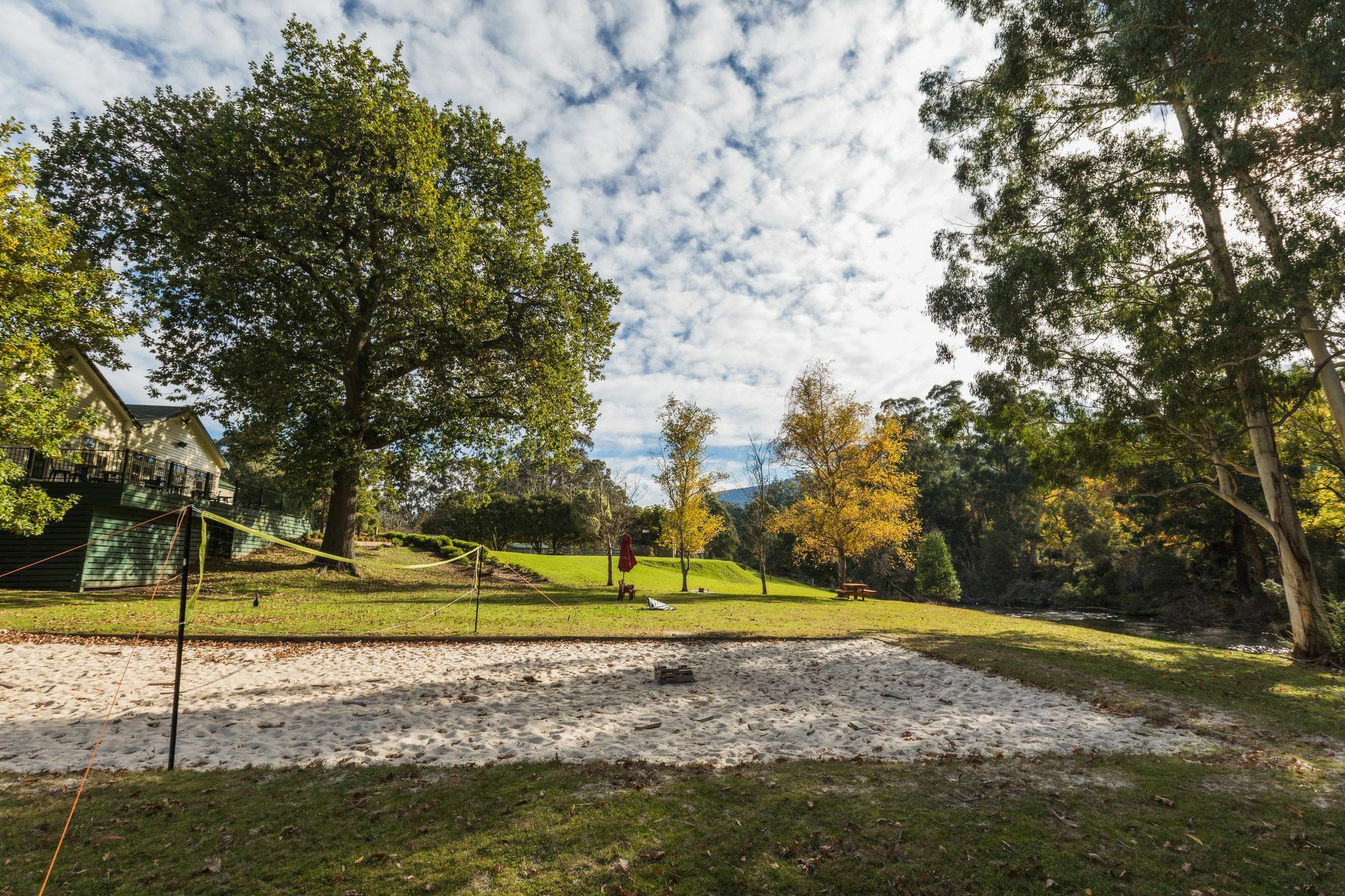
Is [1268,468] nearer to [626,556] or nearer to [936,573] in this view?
[626,556]

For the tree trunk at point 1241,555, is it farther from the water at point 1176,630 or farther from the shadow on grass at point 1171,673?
the shadow on grass at point 1171,673

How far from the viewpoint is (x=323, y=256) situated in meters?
17.9

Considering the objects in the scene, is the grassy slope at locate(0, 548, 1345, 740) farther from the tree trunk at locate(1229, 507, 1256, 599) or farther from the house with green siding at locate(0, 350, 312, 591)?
the tree trunk at locate(1229, 507, 1256, 599)

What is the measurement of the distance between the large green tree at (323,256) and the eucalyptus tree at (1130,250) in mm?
14341

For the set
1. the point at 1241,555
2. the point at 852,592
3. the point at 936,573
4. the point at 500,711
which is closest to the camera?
A: the point at 500,711

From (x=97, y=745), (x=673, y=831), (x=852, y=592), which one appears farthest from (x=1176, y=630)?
(x=97, y=745)

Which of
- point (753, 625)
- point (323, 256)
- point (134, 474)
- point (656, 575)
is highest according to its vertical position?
point (323, 256)

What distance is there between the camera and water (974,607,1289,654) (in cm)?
2147

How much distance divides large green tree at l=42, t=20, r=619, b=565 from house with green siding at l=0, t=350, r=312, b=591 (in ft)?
12.8

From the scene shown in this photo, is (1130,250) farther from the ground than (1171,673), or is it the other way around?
(1130,250)

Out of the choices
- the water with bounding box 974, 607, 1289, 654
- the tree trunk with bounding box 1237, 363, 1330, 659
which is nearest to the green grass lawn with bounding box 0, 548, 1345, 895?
the tree trunk with bounding box 1237, 363, 1330, 659

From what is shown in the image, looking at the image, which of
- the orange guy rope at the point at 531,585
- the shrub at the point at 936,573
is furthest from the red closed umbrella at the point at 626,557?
the shrub at the point at 936,573

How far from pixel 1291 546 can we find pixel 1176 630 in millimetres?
18067

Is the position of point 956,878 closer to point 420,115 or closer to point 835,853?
point 835,853
